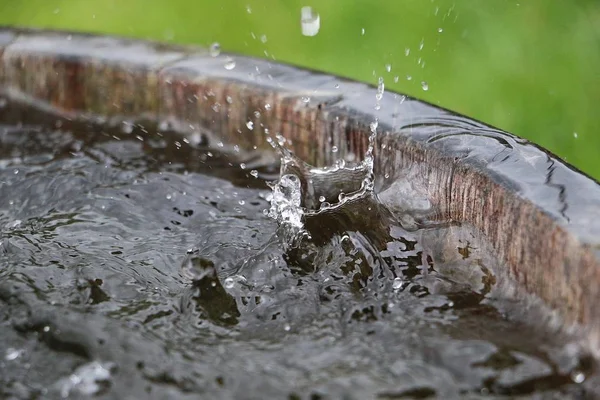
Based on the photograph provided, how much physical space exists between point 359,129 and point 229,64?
2.36ft

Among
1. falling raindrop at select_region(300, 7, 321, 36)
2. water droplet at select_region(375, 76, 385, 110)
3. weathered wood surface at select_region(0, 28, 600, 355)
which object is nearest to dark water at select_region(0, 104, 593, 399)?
weathered wood surface at select_region(0, 28, 600, 355)

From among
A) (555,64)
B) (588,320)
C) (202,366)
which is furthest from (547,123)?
(202,366)

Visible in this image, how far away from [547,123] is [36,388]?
331 cm

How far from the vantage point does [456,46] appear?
4.64 metres

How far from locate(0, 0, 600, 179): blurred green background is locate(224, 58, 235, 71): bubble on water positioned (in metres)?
1.73

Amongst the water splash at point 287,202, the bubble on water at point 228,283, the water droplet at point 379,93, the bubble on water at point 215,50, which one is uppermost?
the bubble on water at point 215,50

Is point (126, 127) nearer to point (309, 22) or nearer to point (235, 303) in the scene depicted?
point (235, 303)

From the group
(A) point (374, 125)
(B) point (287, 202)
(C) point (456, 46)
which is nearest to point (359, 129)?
(A) point (374, 125)

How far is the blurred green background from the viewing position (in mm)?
4203

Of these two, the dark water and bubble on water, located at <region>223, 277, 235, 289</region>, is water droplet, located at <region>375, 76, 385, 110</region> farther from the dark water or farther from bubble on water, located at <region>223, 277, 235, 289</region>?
bubble on water, located at <region>223, 277, 235, 289</region>

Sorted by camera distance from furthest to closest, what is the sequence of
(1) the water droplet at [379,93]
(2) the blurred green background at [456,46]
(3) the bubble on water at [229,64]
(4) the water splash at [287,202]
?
(2) the blurred green background at [456,46]
(3) the bubble on water at [229,64]
(1) the water droplet at [379,93]
(4) the water splash at [287,202]

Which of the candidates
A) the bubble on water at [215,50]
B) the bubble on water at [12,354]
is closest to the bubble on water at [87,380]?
the bubble on water at [12,354]

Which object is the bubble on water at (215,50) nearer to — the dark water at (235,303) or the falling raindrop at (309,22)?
the dark water at (235,303)

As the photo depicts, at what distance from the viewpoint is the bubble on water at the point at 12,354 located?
1617mm
